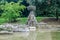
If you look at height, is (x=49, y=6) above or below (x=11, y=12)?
above

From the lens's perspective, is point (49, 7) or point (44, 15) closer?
point (49, 7)

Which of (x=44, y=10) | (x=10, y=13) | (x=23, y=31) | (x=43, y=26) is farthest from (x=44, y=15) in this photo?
(x=23, y=31)

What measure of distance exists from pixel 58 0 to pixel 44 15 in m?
4.61

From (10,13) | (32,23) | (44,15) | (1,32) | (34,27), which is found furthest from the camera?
(44,15)

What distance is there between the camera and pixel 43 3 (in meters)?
27.7

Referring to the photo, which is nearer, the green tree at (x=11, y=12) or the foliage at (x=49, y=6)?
the green tree at (x=11, y=12)

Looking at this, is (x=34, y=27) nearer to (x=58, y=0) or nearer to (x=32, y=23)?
(x=32, y=23)

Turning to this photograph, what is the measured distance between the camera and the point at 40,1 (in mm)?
27344

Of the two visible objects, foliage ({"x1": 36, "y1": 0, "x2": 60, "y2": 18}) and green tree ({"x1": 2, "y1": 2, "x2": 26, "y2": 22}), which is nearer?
green tree ({"x1": 2, "y1": 2, "x2": 26, "y2": 22})

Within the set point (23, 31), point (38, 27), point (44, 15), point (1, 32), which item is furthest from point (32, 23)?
point (44, 15)

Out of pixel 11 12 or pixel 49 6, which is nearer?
pixel 11 12

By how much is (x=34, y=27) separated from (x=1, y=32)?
4012 mm

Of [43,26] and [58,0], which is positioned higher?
[58,0]

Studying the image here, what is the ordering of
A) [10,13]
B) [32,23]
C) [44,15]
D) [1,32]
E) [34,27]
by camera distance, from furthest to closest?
[44,15] < [10,13] < [32,23] < [34,27] < [1,32]
